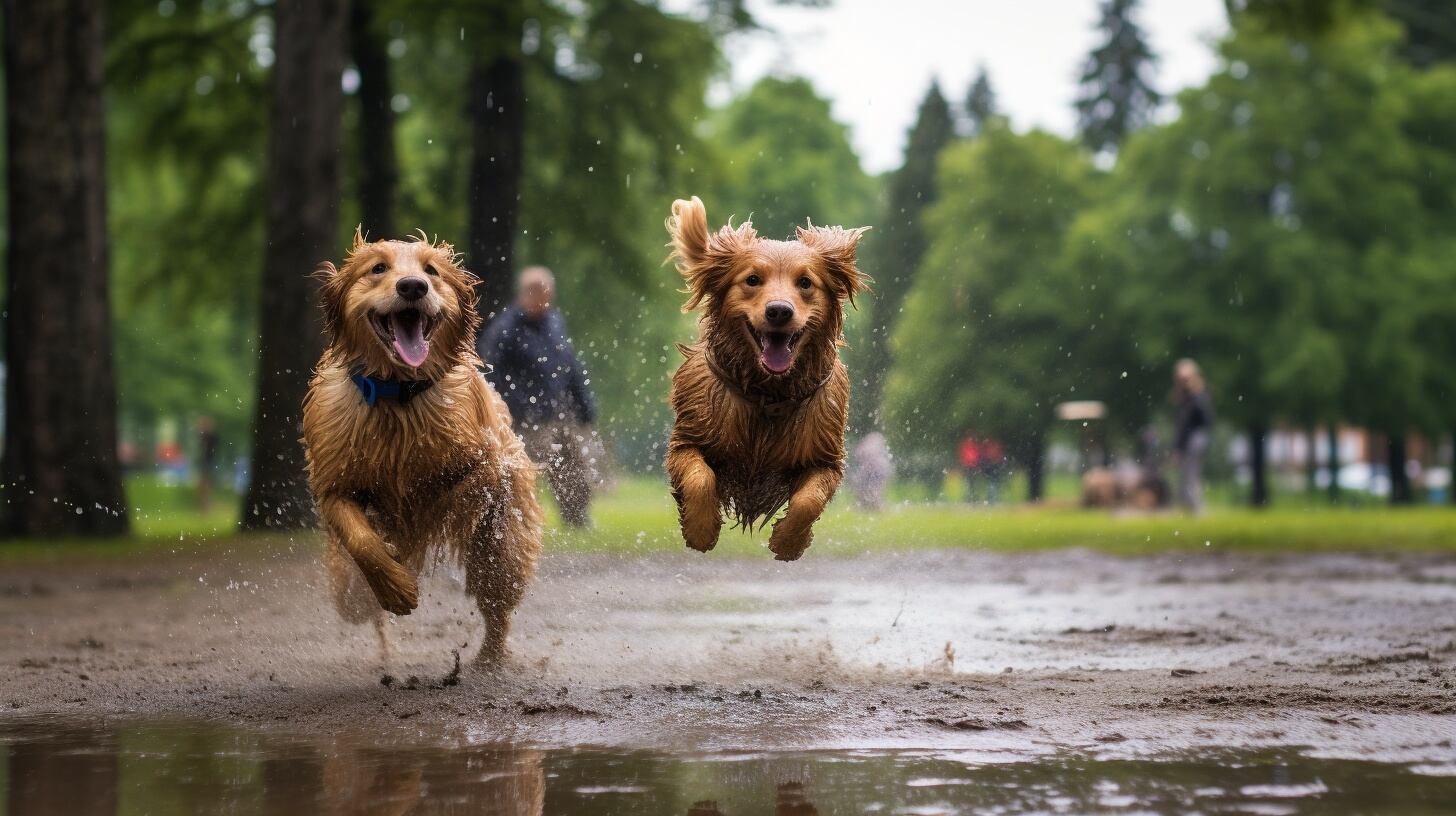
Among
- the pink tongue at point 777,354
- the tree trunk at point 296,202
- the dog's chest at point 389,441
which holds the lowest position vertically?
the dog's chest at point 389,441

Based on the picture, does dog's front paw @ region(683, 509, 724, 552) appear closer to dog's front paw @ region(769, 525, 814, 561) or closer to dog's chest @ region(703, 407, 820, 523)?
dog's front paw @ region(769, 525, 814, 561)

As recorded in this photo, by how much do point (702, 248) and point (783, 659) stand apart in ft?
6.01

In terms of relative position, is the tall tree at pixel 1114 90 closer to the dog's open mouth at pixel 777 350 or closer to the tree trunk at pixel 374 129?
the tree trunk at pixel 374 129

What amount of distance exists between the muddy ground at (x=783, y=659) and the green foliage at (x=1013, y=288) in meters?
25.1

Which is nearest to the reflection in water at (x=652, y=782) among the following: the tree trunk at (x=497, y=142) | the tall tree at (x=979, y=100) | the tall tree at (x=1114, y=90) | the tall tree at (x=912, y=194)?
the tree trunk at (x=497, y=142)

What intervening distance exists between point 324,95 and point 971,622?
30.0 ft

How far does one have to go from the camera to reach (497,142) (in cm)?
2091

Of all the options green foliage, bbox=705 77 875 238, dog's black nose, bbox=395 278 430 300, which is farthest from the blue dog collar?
green foliage, bbox=705 77 875 238

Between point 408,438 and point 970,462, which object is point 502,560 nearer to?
point 408,438

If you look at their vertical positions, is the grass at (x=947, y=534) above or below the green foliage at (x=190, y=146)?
below

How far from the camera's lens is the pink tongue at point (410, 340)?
620 centimetres

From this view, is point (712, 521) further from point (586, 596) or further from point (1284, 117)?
point (1284, 117)

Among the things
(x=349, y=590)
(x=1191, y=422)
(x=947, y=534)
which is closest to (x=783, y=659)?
(x=349, y=590)

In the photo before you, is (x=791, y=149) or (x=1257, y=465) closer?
(x=1257, y=465)
